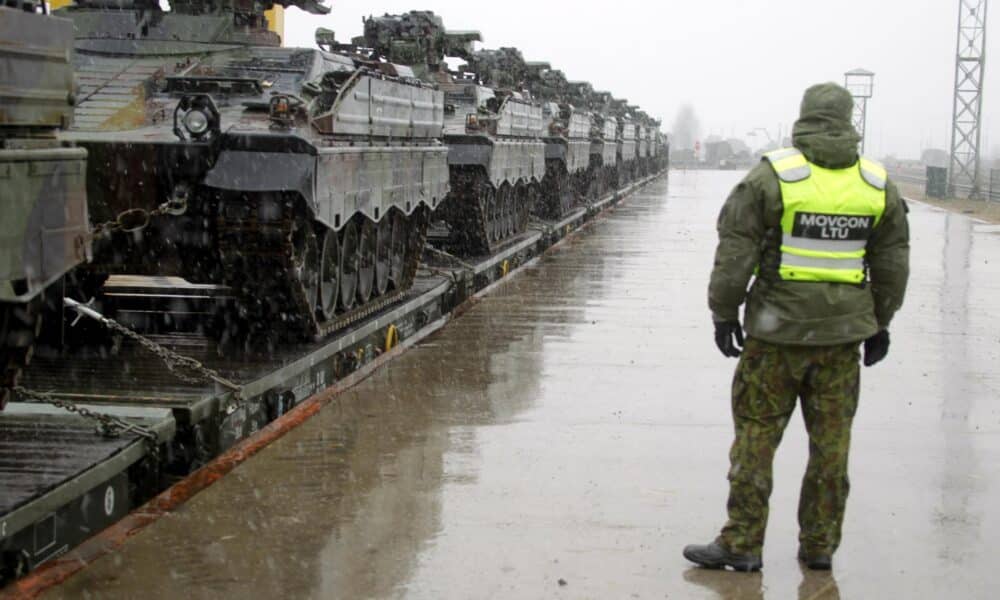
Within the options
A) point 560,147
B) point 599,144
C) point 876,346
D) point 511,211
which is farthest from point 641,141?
point 876,346

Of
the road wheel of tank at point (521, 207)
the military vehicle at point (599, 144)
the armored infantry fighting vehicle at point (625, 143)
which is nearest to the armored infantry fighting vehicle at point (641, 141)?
the armored infantry fighting vehicle at point (625, 143)

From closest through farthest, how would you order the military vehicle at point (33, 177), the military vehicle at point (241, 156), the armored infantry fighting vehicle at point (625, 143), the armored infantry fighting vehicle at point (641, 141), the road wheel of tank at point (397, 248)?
the military vehicle at point (33, 177)
the military vehicle at point (241, 156)
the road wheel of tank at point (397, 248)
the armored infantry fighting vehicle at point (625, 143)
the armored infantry fighting vehicle at point (641, 141)

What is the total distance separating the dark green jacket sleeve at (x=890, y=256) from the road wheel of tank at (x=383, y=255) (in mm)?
6814

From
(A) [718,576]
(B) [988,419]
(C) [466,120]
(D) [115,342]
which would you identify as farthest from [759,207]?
(C) [466,120]

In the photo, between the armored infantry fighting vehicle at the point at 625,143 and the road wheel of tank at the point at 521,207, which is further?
the armored infantry fighting vehicle at the point at 625,143

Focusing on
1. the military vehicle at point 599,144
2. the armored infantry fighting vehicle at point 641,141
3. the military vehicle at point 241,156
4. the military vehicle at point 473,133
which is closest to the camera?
the military vehicle at point 241,156

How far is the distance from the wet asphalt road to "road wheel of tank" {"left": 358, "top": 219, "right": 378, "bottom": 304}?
2.83 feet

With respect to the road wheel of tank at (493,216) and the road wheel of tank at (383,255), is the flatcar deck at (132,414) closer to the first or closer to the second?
the road wheel of tank at (383,255)

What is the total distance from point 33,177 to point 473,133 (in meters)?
11.3

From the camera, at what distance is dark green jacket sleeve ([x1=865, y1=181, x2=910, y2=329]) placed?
480cm

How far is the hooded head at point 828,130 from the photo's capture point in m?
4.66

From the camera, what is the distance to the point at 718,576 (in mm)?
4734

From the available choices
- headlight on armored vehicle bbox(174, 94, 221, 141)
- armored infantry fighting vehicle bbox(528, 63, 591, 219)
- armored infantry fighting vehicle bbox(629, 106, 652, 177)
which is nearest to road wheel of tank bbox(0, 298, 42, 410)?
headlight on armored vehicle bbox(174, 94, 221, 141)

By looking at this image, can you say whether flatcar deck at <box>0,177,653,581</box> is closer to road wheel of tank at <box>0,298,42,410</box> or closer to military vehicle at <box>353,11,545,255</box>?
road wheel of tank at <box>0,298,42,410</box>
